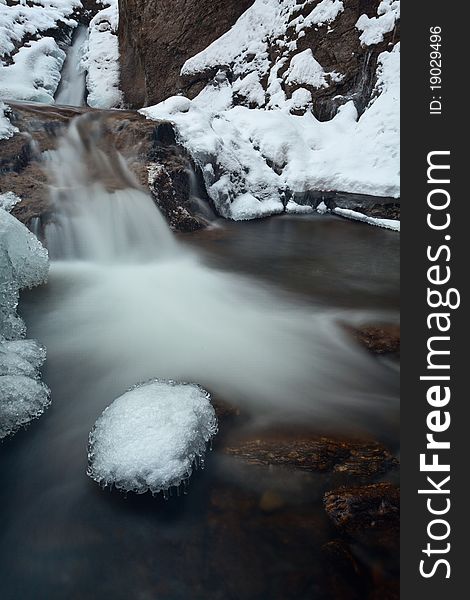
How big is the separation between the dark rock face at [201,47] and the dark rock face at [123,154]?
4.75 meters

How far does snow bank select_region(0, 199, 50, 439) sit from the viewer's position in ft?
7.82

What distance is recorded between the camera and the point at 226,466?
2135mm

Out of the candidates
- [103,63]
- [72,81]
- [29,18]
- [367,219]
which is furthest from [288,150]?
[29,18]

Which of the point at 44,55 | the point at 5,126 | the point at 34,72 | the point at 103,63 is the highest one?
the point at 44,55

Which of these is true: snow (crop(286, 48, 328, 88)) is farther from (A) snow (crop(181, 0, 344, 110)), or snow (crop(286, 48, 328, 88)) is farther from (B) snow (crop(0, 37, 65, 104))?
(B) snow (crop(0, 37, 65, 104))

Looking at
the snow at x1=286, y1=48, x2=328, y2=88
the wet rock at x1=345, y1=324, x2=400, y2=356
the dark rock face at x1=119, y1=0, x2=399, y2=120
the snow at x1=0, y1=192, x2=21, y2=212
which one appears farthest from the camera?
the snow at x1=286, y1=48, x2=328, y2=88

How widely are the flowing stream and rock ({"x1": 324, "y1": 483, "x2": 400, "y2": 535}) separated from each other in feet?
0.35

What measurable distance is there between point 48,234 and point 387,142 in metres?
6.94

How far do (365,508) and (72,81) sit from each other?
20.5 meters

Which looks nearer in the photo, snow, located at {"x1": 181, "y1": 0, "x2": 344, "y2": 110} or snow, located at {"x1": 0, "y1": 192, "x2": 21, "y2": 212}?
snow, located at {"x1": 0, "y1": 192, "x2": 21, "y2": 212}

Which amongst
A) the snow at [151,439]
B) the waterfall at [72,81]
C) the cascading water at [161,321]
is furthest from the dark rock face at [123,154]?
the waterfall at [72,81]

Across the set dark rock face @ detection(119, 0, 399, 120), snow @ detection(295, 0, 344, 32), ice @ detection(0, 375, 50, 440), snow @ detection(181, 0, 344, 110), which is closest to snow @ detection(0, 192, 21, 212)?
A: ice @ detection(0, 375, 50, 440)

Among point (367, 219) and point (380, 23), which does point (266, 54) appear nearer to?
point (380, 23)

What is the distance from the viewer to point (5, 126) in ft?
→ 20.9
